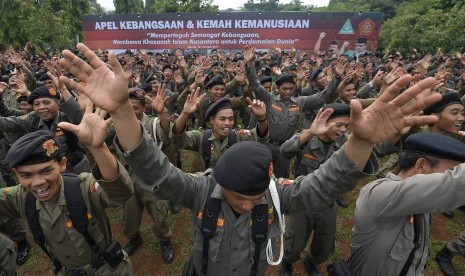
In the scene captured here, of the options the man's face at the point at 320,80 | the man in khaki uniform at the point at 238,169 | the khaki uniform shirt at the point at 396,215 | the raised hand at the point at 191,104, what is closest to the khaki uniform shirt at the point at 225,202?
the man in khaki uniform at the point at 238,169

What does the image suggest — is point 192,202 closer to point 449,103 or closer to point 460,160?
point 460,160

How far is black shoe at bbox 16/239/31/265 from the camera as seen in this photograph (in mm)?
4027

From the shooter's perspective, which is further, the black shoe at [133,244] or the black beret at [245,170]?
the black shoe at [133,244]

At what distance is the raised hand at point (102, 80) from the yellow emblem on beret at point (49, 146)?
2.52 feet

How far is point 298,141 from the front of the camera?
10.7ft

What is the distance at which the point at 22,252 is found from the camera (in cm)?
409

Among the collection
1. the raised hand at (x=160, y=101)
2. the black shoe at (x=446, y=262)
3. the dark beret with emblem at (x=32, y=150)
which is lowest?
the black shoe at (x=446, y=262)

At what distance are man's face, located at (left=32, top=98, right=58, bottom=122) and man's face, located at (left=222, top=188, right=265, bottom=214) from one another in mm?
3400

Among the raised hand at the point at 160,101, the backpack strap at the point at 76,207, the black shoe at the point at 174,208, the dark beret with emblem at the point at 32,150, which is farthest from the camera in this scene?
the black shoe at the point at 174,208

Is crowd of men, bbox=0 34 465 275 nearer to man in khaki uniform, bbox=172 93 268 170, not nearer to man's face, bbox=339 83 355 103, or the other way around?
man in khaki uniform, bbox=172 93 268 170

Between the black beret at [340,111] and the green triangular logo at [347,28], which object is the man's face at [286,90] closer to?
the black beret at [340,111]

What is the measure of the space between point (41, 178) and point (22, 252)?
286 centimetres

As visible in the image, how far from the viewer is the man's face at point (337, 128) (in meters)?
3.33

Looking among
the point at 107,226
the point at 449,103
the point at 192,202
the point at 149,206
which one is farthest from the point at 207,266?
the point at 449,103
